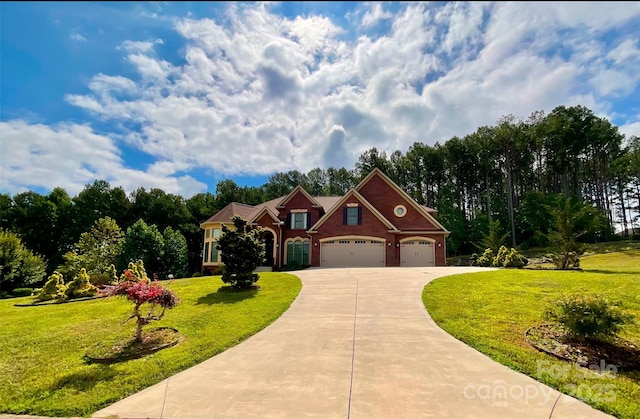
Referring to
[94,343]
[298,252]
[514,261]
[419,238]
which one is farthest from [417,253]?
[94,343]

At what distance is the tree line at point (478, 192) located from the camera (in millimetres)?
43938

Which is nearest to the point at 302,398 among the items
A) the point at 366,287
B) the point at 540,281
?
the point at 366,287

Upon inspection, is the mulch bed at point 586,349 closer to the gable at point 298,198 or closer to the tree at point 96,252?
the gable at point 298,198

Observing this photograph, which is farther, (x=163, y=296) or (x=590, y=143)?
(x=590, y=143)

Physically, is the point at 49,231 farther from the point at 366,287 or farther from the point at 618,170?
the point at 618,170

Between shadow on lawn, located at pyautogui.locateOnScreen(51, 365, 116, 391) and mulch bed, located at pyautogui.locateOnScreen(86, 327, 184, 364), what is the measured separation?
0.57 m

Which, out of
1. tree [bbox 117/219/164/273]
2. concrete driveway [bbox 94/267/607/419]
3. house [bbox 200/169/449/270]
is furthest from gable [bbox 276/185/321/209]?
concrete driveway [bbox 94/267/607/419]

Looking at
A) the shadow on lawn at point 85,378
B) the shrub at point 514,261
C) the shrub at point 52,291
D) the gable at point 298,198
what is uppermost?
the gable at point 298,198

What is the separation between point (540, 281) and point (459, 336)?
326 inches

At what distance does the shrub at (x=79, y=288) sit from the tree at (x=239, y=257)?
6935 mm

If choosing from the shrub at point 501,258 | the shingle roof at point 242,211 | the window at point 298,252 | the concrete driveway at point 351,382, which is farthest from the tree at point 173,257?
the shrub at point 501,258

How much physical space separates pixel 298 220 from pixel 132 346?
20434 millimetres

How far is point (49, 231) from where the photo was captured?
4425 cm

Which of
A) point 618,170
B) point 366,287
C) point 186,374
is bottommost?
point 186,374
